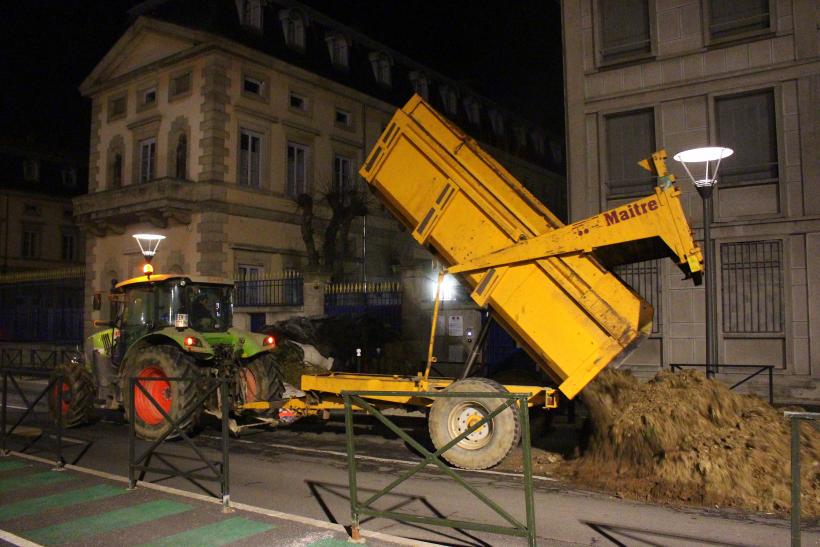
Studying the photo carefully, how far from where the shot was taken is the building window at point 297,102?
29.1 meters

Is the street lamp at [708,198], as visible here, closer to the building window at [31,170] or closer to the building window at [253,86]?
the building window at [253,86]

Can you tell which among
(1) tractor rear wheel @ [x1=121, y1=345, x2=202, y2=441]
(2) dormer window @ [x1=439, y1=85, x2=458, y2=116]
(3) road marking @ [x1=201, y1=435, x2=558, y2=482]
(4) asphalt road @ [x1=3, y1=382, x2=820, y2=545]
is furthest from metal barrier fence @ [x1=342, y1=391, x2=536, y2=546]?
(2) dormer window @ [x1=439, y1=85, x2=458, y2=116]

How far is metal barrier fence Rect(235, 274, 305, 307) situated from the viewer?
871 inches

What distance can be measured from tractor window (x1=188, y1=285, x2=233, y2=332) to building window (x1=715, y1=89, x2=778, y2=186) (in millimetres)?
11219

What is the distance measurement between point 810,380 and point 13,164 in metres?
46.7

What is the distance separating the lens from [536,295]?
8.42 m

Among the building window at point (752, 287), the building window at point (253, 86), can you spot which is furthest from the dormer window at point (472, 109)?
the building window at point (752, 287)

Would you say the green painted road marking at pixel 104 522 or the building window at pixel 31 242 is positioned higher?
the building window at pixel 31 242

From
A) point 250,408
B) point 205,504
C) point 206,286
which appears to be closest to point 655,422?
point 205,504

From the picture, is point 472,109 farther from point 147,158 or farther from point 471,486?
point 471,486

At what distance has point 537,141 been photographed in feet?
153

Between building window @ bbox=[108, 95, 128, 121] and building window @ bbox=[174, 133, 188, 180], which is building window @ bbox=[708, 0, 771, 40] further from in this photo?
building window @ bbox=[108, 95, 128, 121]

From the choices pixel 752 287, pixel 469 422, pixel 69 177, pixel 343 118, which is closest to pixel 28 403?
pixel 469 422

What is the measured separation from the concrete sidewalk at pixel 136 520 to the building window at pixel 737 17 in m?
14.7
